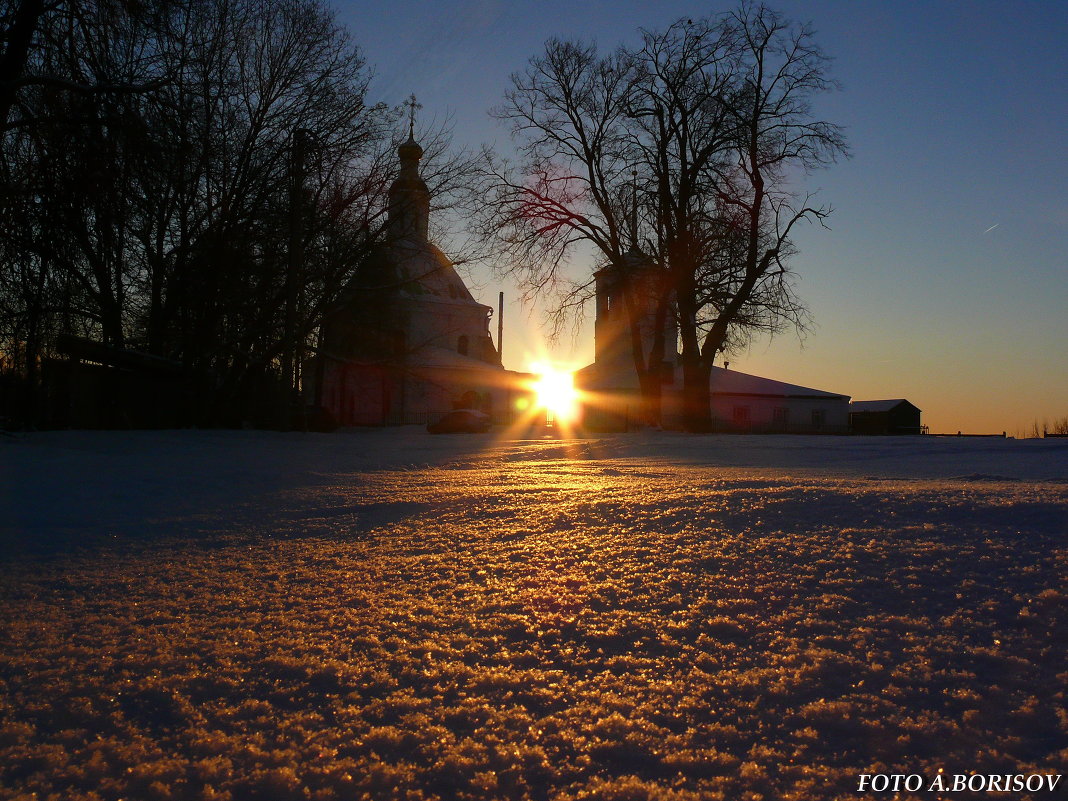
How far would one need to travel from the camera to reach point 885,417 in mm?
52094

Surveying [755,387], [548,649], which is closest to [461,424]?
[755,387]

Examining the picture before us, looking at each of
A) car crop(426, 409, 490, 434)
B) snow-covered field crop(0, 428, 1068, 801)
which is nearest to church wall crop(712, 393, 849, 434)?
car crop(426, 409, 490, 434)

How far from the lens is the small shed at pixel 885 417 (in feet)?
160

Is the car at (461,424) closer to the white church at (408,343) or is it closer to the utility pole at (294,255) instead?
the white church at (408,343)

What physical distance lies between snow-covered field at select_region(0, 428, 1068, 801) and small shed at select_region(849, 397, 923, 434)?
45.6 meters

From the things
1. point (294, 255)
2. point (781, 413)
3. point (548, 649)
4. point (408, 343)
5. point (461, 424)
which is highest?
point (408, 343)

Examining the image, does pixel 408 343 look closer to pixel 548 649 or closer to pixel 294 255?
pixel 294 255

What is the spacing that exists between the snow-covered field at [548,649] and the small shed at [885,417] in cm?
4563

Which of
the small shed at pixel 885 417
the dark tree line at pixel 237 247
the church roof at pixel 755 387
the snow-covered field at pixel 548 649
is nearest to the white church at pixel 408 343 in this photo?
the dark tree line at pixel 237 247

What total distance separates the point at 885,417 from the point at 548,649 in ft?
180

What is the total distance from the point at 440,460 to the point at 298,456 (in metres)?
2.17

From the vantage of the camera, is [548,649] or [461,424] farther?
[461,424]

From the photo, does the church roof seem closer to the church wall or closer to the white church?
the church wall

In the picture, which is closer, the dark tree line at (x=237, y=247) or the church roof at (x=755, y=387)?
the dark tree line at (x=237, y=247)
